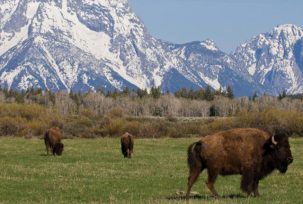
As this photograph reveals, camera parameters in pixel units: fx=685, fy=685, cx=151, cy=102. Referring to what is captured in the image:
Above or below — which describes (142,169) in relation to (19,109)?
below

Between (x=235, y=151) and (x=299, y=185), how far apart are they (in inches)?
273

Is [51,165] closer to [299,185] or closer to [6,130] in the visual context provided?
[299,185]

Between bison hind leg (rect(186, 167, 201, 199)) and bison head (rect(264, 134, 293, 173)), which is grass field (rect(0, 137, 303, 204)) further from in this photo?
bison head (rect(264, 134, 293, 173))

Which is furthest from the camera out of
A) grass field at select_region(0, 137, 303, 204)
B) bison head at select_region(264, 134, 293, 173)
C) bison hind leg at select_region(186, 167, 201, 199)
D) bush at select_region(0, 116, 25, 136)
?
bush at select_region(0, 116, 25, 136)

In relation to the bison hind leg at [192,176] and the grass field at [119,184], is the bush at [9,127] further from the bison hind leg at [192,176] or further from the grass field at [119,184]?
the bison hind leg at [192,176]

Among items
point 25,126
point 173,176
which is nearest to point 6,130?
point 25,126

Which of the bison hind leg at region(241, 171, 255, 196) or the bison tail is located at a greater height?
the bison tail

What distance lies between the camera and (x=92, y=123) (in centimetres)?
11388

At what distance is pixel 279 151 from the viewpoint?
2048 centimetres

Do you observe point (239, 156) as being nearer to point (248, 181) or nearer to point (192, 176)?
point (248, 181)

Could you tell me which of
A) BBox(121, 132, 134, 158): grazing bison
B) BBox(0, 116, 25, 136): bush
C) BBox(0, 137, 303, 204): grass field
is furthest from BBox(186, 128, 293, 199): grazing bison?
BBox(0, 116, 25, 136): bush

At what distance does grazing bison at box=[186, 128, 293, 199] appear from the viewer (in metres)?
20.2

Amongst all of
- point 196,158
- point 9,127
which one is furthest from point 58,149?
point 9,127

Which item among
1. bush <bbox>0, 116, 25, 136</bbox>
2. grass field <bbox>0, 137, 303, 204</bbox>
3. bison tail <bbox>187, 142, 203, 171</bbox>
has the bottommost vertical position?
grass field <bbox>0, 137, 303, 204</bbox>
